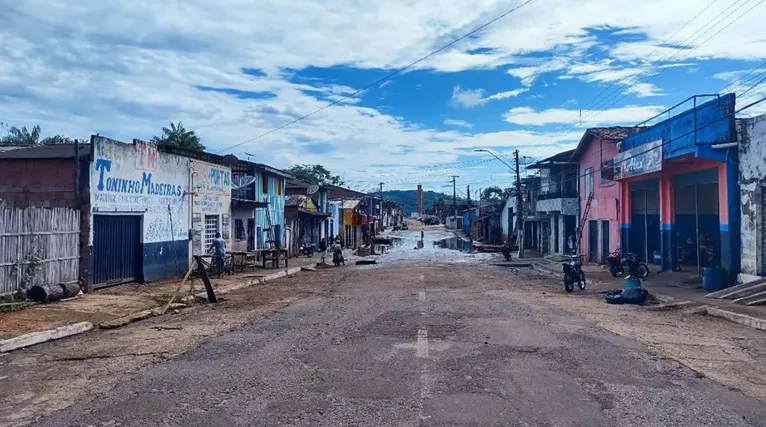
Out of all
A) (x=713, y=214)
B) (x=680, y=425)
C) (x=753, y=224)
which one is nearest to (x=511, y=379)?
(x=680, y=425)

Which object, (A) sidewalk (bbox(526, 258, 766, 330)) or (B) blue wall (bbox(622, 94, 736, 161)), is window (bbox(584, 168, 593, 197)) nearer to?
(A) sidewalk (bbox(526, 258, 766, 330))

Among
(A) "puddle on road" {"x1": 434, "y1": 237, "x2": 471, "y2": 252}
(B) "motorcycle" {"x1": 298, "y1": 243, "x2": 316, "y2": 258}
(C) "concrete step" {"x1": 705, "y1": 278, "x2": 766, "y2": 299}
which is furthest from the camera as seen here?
(A) "puddle on road" {"x1": 434, "y1": 237, "x2": 471, "y2": 252}

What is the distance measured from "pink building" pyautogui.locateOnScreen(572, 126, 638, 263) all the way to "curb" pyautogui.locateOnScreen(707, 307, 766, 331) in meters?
17.3

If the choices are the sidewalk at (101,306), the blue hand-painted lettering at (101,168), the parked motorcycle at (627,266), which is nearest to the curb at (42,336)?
the sidewalk at (101,306)

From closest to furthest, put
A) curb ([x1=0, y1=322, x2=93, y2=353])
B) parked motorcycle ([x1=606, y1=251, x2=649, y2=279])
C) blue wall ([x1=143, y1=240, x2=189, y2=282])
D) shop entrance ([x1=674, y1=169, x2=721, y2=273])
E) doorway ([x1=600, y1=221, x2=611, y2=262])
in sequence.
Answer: curb ([x1=0, y1=322, x2=93, y2=353]) → blue wall ([x1=143, y1=240, x2=189, y2=282]) → shop entrance ([x1=674, y1=169, x2=721, y2=273]) → parked motorcycle ([x1=606, y1=251, x2=649, y2=279]) → doorway ([x1=600, y1=221, x2=611, y2=262])

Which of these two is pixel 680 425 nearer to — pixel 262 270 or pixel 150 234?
pixel 150 234

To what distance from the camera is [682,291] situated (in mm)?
19422

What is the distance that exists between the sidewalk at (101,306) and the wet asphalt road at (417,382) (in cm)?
352

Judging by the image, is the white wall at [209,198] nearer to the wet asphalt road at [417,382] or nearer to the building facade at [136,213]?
the building facade at [136,213]

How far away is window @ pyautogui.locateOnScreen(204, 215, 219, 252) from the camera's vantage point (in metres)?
27.6

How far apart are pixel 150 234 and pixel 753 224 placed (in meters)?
18.3

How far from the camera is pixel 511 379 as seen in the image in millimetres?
8023

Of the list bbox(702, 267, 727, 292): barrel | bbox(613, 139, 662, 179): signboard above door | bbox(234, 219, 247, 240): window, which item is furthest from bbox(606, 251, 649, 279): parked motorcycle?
bbox(234, 219, 247, 240): window

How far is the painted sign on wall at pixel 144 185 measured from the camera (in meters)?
18.6
